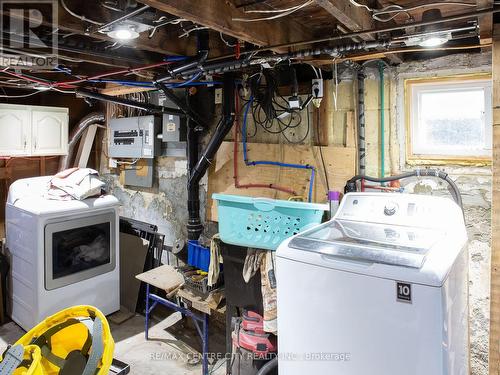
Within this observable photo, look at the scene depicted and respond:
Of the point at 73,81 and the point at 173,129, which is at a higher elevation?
the point at 73,81

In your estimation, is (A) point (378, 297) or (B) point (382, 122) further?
(B) point (382, 122)

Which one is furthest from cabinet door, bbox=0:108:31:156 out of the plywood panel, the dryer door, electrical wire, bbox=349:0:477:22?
electrical wire, bbox=349:0:477:22

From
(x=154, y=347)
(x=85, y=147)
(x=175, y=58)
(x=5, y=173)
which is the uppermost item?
(x=175, y=58)

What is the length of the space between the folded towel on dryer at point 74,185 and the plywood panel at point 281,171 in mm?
1068

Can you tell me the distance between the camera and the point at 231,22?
1682 mm

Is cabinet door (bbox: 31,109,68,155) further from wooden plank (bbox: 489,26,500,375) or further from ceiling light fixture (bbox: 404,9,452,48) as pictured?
wooden plank (bbox: 489,26,500,375)

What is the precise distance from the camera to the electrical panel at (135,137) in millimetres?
3689

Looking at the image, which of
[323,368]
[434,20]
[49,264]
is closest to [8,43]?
[49,264]

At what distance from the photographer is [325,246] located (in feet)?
5.24

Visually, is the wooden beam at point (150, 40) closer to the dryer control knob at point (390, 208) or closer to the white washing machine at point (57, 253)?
the dryer control knob at point (390, 208)

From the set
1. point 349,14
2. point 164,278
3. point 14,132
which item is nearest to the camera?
point 349,14

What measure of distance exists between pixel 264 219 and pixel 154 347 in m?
1.80

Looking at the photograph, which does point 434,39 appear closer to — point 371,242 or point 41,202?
point 371,242

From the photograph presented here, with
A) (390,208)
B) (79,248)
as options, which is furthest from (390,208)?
(79,248)
